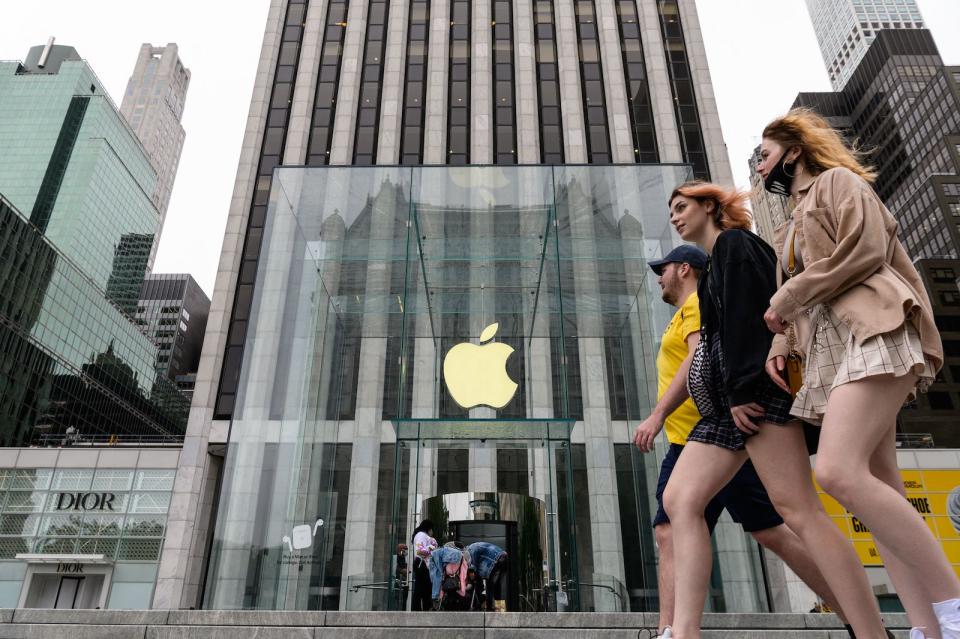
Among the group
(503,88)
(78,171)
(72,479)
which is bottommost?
(72,479)

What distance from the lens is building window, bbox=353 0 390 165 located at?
92.5 ft

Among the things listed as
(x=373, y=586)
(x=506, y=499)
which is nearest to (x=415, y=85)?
(x=506, y=499)

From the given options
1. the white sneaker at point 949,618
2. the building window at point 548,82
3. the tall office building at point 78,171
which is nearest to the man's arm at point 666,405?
the white sneaker at point 949,618

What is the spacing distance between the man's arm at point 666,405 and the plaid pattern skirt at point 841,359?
2.75ft

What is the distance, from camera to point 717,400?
273 cm

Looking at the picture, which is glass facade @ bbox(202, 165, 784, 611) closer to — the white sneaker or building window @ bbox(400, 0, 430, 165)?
the white sneaker

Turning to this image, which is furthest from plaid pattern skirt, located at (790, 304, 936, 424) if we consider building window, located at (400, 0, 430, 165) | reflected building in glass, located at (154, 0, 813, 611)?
building window, located at (400, 0, 430, 165)

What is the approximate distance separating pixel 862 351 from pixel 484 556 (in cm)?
629

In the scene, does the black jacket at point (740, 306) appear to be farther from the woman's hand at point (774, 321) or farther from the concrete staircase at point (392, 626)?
the concrete staircase at point (392, 626)

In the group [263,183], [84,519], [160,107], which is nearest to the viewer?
[84,519]

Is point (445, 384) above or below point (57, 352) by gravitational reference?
below

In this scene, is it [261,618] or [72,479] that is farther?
[72,479]

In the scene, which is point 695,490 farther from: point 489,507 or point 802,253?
point 489,507

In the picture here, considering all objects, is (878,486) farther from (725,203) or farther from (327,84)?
(327,84)
